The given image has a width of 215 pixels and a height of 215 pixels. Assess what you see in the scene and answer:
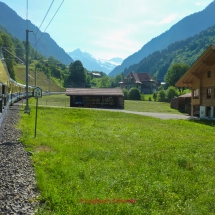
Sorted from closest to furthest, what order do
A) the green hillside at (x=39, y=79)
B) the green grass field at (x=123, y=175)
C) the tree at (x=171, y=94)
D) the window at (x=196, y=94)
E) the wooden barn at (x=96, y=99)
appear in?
the green grass field at (x=123, y=175) < the window at (x=196, y=94) < the wooden barn at (x=96, y=99) < the tree at (x=171, y=94) < the green hillside at (x=39, y=79)

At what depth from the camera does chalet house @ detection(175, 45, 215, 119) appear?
101ft

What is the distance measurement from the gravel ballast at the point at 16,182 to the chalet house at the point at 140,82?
126956 millimetres

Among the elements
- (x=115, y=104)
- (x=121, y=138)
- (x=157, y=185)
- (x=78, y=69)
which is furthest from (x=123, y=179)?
(x=78, y=69)

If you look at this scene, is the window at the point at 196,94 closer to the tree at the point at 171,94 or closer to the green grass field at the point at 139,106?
the green grass field at the point at 139,106

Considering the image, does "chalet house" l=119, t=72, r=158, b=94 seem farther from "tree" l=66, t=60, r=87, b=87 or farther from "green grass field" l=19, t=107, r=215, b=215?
"green grass field" l=19, t=107, r=215, b=215

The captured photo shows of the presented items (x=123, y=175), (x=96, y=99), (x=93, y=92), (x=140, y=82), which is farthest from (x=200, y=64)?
(x=140, y=82)

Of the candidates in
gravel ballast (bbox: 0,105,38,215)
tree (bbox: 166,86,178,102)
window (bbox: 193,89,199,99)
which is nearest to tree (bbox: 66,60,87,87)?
tree (bbox: 166,86,178,102)

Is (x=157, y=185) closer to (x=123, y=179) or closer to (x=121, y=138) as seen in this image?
(x=123, y=179)

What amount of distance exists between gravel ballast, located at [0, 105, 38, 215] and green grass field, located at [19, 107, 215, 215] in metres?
0.31

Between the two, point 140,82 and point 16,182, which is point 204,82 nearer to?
point 16,182

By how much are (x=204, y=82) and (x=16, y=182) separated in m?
30.0

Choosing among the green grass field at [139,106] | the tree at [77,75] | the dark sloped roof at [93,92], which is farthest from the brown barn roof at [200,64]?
the tree at [77,75]

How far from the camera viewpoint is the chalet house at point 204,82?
3078 centimetres

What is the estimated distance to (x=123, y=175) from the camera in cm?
938
